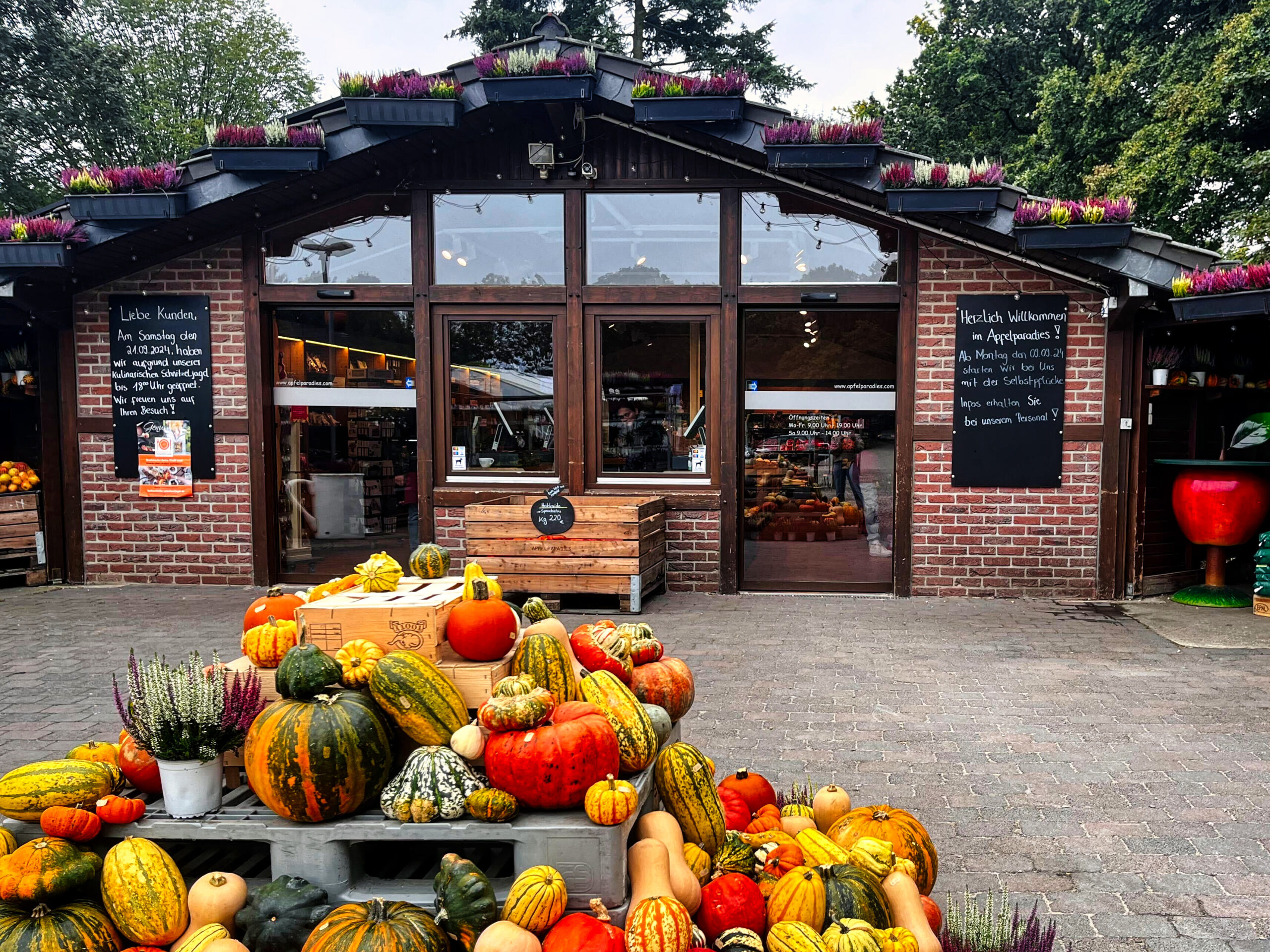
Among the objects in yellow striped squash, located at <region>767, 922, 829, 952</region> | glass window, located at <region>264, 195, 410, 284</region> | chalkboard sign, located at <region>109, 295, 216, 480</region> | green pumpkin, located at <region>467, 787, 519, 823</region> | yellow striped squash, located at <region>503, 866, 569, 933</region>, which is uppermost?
glass window, located at <region>264, 195, 410, 284</region>

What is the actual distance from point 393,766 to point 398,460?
6615 millimetres

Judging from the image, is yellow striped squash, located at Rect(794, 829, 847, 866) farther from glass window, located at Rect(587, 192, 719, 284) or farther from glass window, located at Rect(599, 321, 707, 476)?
glass window, located at Rect(587, 192, 719, 284)

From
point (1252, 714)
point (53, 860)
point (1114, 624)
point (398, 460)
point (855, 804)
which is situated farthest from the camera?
point (398, 460)

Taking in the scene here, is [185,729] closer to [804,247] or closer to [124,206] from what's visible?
Answer: [124,206]

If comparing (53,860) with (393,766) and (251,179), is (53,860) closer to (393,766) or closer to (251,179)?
(393,766)

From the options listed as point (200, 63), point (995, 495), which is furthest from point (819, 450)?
point (200, 63)

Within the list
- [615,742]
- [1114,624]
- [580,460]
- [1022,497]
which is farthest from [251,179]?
[1114,624]

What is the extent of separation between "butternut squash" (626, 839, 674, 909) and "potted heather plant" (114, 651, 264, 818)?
3.65 feet

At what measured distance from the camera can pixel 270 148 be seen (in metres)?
7.03

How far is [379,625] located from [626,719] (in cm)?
80

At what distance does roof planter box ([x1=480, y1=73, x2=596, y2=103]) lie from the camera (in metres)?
6.84

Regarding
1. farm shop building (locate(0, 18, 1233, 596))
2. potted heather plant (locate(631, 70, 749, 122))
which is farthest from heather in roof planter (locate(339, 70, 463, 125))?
potted heather plant (locate(631, 70, 749, 122))

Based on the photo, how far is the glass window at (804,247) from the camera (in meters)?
7.98

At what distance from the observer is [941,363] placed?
781 centimetres
